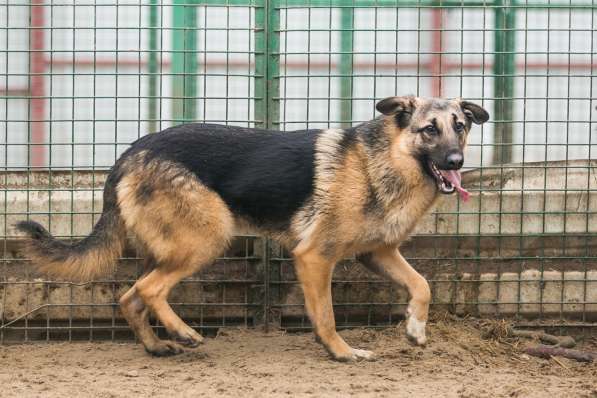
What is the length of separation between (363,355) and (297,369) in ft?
1.62

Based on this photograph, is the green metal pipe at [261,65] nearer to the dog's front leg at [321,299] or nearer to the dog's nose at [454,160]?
the dog's front leg at [321,299]

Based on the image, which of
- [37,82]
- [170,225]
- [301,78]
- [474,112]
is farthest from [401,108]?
[37,82]

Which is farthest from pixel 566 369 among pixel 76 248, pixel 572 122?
pixel 76 248

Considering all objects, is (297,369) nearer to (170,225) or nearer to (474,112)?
(170,225)

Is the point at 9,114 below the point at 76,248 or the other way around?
the other way around

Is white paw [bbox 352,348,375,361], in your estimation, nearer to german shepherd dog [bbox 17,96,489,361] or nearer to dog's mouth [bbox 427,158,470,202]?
german shepherd dog [bbox 17,96,489,361]

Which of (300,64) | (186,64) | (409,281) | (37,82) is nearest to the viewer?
(409,281)

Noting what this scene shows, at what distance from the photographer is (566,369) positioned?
5.68m

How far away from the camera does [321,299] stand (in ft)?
18.7

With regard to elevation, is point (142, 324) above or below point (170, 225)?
below

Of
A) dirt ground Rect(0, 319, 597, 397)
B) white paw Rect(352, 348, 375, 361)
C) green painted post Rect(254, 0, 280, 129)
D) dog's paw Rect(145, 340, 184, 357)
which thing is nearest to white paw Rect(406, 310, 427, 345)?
dirt ground Rect(0, 319, 597, 397)

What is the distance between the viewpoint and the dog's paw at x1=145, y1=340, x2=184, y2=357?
5.86 meters

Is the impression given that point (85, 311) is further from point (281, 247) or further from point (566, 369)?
point (566, 369)

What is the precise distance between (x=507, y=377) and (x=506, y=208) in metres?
1.82
